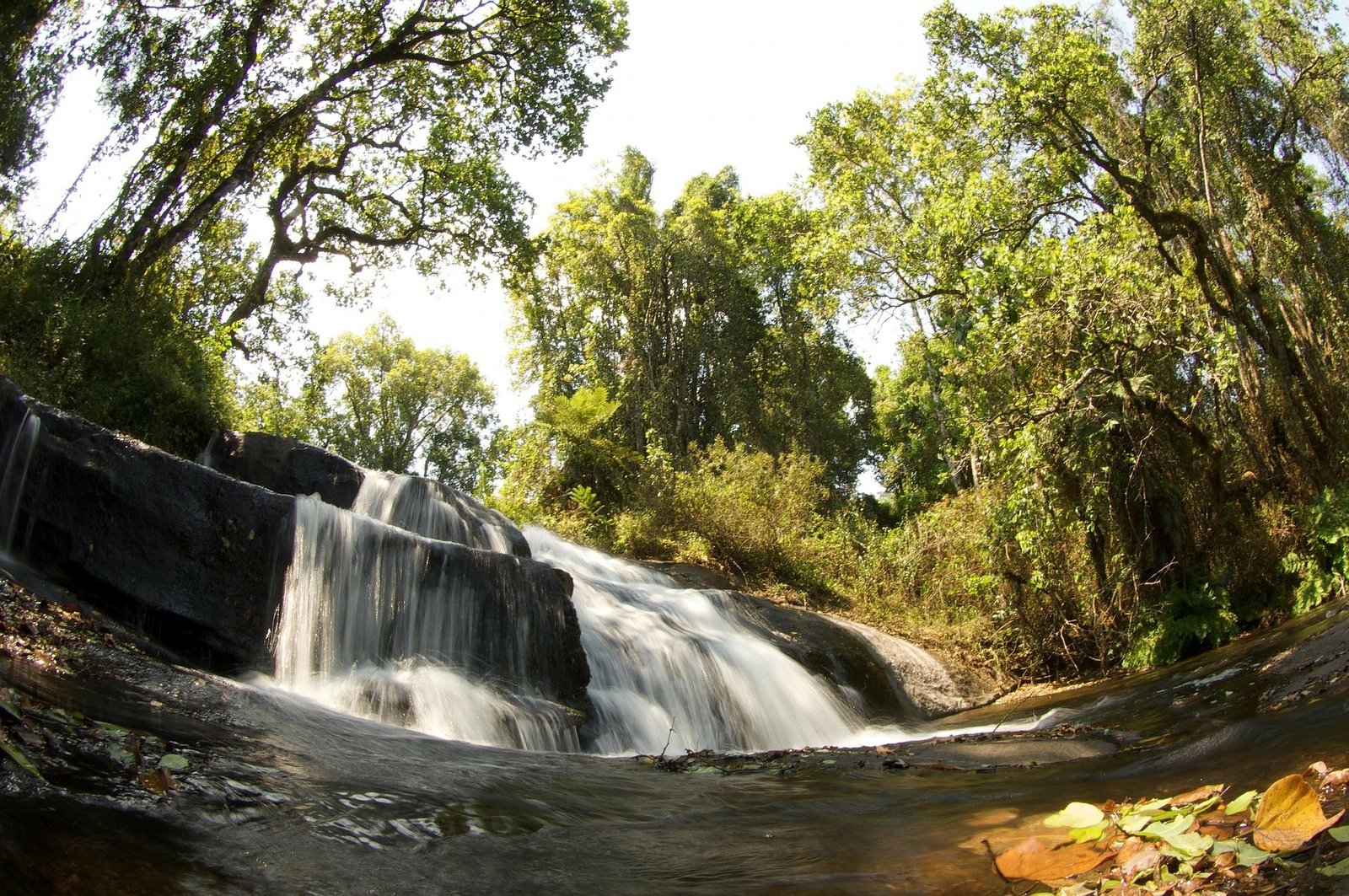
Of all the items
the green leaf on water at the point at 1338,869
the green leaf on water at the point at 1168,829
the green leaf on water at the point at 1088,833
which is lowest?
the green leaf on water at the point at 1088,833

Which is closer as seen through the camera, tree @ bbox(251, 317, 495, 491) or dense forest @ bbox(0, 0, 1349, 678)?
dense forest @ bbox(0, 0, 1349, 678)

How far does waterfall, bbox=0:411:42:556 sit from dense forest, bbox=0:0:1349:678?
2.92 metres

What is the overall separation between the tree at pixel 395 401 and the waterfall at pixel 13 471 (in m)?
39.7

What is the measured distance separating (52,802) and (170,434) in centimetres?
1020

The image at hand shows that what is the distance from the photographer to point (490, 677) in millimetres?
7867

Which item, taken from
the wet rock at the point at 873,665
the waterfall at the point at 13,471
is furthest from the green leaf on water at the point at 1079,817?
the wet rock at the point at 873,665

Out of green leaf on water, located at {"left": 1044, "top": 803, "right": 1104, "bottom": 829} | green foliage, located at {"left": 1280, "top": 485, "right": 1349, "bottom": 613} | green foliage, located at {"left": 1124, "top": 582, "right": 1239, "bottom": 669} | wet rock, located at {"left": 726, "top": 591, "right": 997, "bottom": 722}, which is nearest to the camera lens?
green leaf on water, located at {"left": 1044, "top": 803, "right": 1104, "bottom": 829}

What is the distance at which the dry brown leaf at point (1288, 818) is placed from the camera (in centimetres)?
201

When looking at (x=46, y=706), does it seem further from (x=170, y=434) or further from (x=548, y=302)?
(x=548, y=302)

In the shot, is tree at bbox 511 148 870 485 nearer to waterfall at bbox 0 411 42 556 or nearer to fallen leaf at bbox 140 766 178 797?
waterfall at bbox 0 411 42 556

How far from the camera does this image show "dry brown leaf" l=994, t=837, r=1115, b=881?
96.1 inches

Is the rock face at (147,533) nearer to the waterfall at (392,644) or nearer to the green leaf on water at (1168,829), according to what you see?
the waterfall at (392,644)

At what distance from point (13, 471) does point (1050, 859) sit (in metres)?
7.56

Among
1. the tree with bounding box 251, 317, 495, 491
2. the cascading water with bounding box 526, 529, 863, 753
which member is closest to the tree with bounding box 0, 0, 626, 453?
the cascading water with bounding box 526, 529, 863, 753
